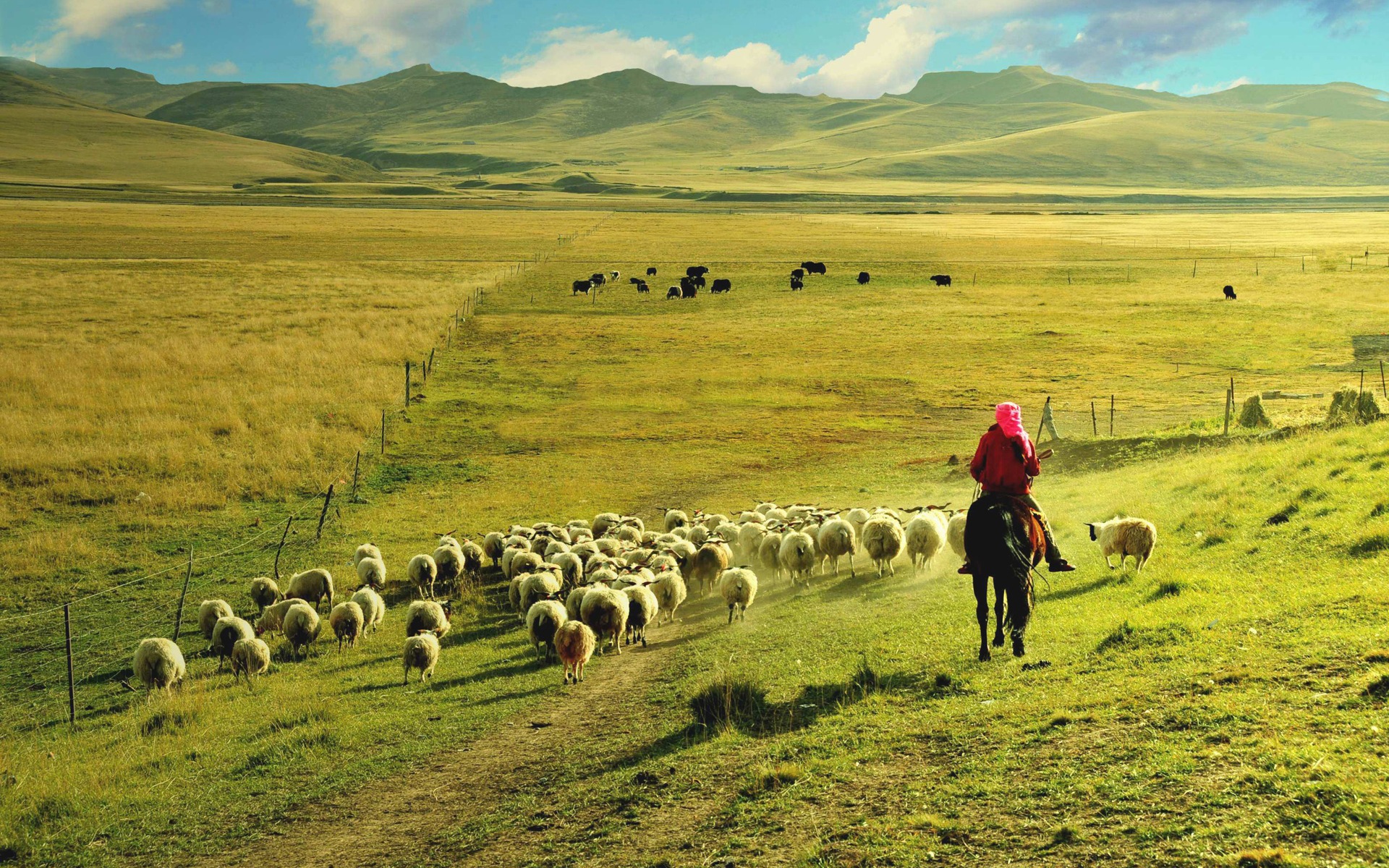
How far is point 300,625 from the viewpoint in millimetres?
14031

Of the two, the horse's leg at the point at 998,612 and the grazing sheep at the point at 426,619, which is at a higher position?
the horse's leg at the point at 998,612

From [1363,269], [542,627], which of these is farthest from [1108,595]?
[1363,269]

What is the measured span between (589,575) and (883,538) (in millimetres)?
4747

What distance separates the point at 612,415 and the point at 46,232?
257ft

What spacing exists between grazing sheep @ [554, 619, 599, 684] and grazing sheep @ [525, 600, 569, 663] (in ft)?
3.03

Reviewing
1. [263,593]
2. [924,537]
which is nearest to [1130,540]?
[924,537]

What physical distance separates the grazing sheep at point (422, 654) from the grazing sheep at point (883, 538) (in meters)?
6.93

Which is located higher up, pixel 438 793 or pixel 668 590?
pixel 668 590

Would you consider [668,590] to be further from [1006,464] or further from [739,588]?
[1006,464]

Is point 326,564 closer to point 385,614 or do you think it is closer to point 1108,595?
point 385,614

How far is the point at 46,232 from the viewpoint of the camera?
3356 inches

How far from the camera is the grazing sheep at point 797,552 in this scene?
1585 cm

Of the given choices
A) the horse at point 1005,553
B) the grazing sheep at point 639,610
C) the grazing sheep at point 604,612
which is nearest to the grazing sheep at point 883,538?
the grazing sheep at point 639,610

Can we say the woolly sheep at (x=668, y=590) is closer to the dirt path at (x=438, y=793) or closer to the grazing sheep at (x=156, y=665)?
the dirt path at (x=438, y=793)
